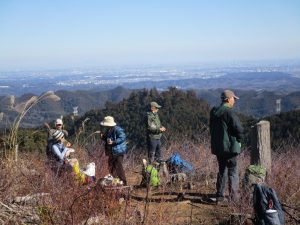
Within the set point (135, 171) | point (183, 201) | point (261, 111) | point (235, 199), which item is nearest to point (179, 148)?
point (135, 171)

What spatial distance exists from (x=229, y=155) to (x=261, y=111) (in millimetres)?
67846

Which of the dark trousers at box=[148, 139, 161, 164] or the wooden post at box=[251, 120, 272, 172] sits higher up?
the wooden post at box=[251, 120, 272, 172]

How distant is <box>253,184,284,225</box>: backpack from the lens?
13.5 ft

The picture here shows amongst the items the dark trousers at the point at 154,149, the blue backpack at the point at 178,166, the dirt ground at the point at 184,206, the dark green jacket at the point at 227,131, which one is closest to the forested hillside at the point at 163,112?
the dark trousers at the point at 154,149

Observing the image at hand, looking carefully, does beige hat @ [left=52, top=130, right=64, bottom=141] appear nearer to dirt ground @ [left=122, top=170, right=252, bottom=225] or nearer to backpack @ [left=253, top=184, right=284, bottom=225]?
dirt ground @ [left=122, top=170, right=252, bottom=225]

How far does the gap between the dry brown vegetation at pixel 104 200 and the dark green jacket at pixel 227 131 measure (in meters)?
0.64

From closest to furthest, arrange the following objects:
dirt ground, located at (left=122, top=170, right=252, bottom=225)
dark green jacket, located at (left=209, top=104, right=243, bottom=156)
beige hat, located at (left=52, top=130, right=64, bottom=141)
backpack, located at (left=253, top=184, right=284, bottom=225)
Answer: backpack, located at (left=253, top=184, right=284, bottom=225) → dirt ground, located at (left=122, top=170, right=252, bottom=225) → dark green jacket, located at (left=209, top=104, right=243, bottom=156) → beige hat, located at (left=52, top=130, right=64, bottom=141)

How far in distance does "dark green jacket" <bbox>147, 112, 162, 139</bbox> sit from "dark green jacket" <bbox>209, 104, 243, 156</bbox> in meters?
2.43

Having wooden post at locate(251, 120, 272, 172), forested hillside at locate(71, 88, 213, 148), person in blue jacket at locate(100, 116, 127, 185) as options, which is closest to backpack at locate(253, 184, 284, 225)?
wooden post at locate(251, 120, 272, 172)

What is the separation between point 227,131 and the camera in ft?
18.0

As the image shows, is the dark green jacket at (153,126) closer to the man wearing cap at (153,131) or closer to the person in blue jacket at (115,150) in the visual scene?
the man wearing cap at (153,131)

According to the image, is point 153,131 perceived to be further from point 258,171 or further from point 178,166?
point 258,171

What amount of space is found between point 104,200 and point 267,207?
1.57 meters

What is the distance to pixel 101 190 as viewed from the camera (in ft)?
14.0
